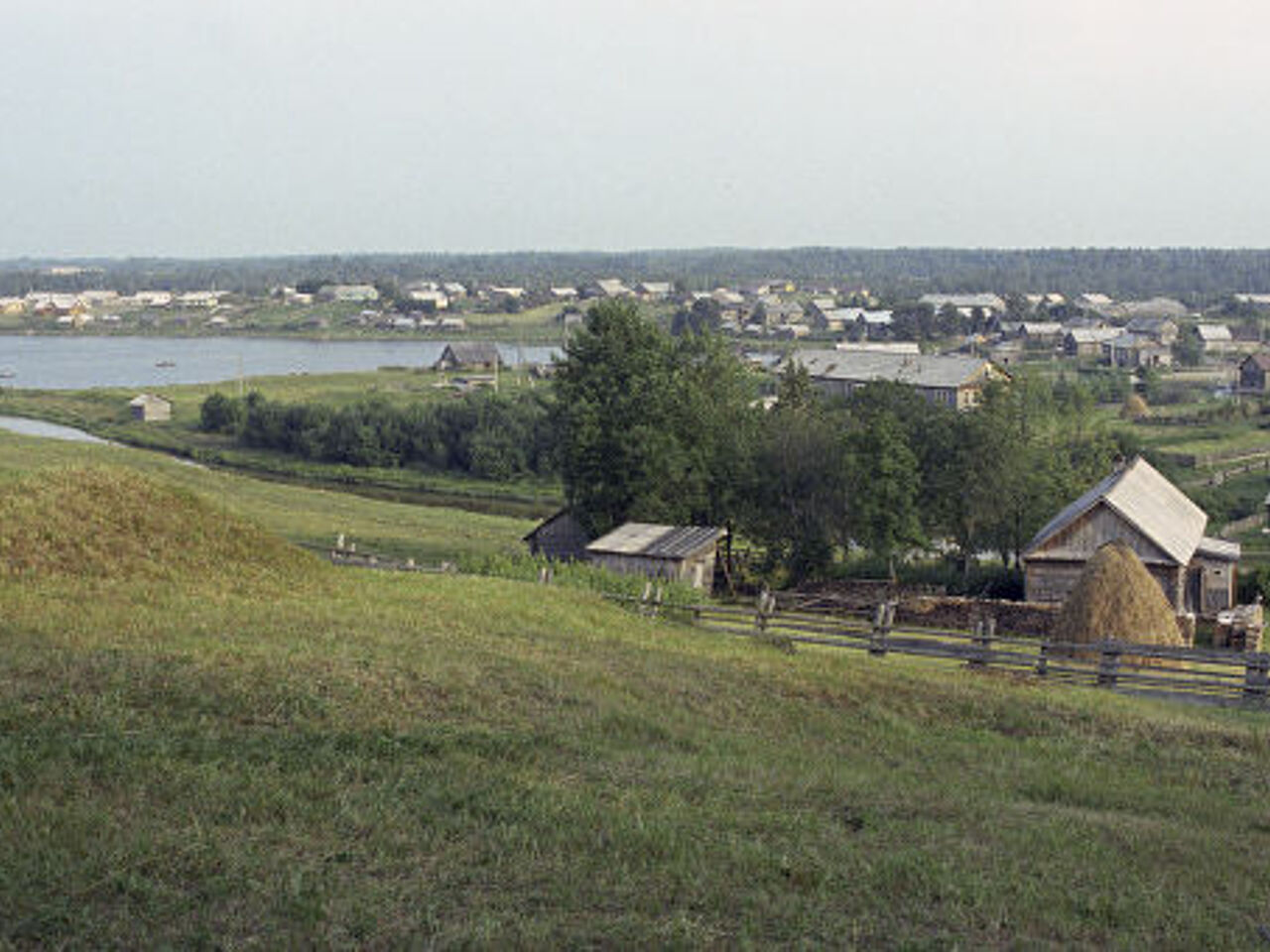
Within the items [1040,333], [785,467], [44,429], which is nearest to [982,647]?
[785,467]

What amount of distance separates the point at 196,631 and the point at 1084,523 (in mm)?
24856

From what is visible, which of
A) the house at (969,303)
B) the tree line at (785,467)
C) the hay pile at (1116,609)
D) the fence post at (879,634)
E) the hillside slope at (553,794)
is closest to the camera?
the hillside slope at (553,794)

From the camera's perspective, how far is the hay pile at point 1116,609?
26719 millimetres

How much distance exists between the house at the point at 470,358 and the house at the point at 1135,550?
87.3 metres

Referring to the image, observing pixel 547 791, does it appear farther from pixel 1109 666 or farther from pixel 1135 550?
pixel 1135 550

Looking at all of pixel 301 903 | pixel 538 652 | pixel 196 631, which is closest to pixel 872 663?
pixel 538 652

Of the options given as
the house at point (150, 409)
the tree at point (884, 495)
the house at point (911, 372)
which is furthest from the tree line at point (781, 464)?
the house at point (150, 409)

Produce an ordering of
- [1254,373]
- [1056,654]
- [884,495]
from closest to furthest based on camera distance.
→ 1. [1056,654]
2. [884,495]
3. [1254,373]

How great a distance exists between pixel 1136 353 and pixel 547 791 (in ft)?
423

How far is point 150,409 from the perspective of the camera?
3671 inches

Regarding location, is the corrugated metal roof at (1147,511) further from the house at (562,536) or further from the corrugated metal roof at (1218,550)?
the house at (562,536)

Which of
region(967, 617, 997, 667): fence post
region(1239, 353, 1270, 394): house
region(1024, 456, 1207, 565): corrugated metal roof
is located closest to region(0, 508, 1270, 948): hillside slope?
region(967, 617, 997, 667): fence post

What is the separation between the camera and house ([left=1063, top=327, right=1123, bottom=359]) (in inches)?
5517

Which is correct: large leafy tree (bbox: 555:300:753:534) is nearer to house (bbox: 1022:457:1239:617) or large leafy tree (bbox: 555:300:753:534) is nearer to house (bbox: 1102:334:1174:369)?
house (bbox: 1022:457:1239:617)
